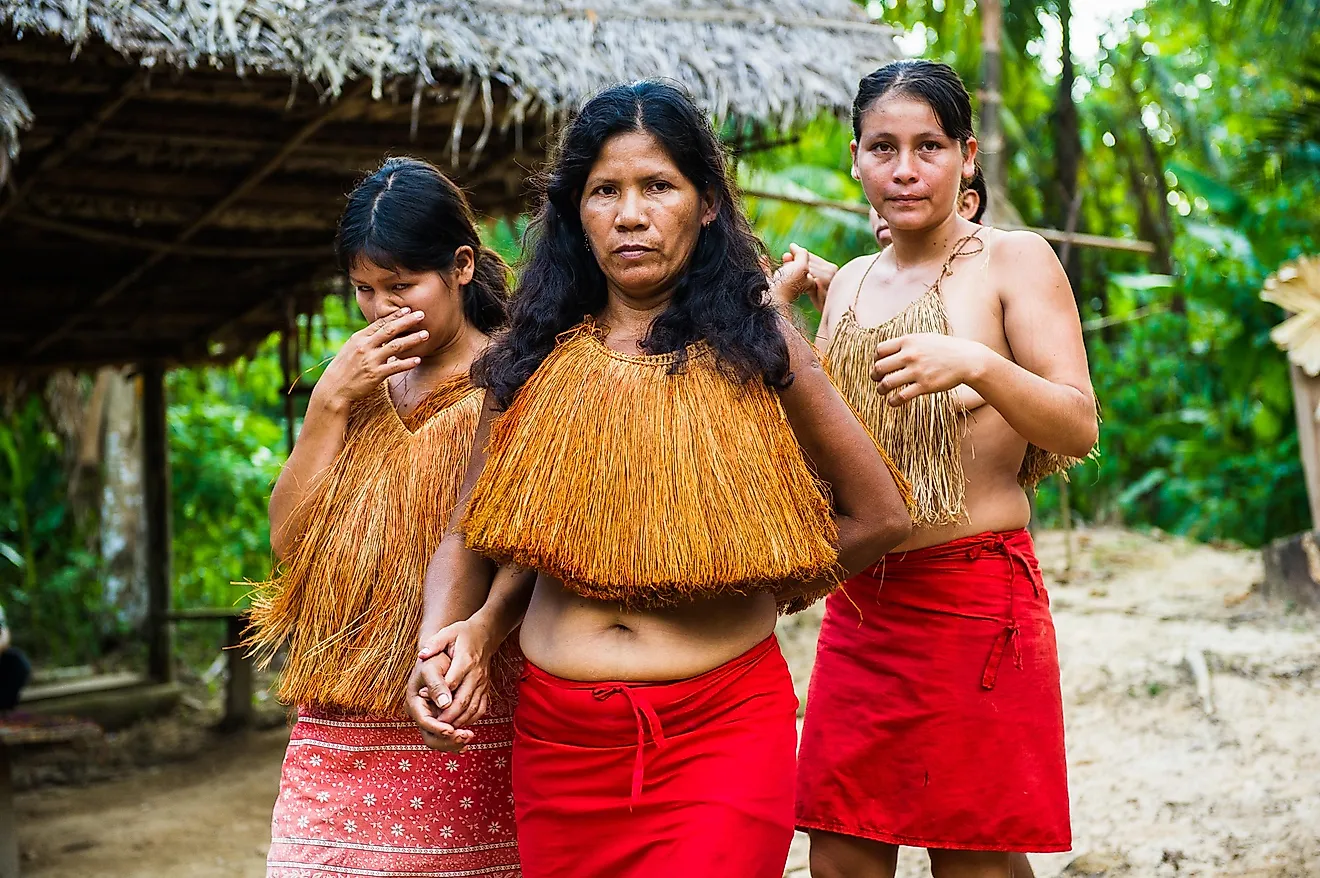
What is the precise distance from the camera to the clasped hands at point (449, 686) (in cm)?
182

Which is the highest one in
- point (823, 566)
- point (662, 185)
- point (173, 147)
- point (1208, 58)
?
point (1208, 58)

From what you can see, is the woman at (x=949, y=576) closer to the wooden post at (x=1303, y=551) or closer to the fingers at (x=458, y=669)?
the fingers at (x=458, y=669)

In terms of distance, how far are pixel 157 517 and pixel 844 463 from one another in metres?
6.90

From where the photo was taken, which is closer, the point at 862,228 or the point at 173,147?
the point at 173,147

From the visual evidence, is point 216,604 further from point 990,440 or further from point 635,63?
point 990,440

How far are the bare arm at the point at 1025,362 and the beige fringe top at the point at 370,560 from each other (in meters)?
0.77

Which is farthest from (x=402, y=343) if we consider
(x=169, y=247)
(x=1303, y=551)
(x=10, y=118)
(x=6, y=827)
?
(x=1303, y=551)

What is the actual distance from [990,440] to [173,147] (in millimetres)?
3686

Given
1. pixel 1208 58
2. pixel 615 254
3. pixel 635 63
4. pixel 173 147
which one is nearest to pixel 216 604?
pixel 173 147

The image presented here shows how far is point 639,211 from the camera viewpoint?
1812mm

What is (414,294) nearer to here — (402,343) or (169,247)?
(402,343)

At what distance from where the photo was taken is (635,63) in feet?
15.3

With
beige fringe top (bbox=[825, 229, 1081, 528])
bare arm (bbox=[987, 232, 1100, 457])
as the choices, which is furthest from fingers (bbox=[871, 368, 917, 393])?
beige fringe top (bbox=[825, 229, 1081, 528])

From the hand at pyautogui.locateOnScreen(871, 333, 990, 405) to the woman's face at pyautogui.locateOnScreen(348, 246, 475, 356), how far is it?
810 mm
